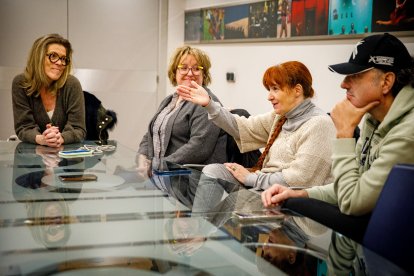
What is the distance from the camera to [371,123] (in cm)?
206

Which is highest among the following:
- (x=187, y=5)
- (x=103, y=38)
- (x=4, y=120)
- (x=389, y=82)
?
(x=187, y=5)

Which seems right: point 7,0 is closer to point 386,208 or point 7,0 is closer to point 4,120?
point 4,120

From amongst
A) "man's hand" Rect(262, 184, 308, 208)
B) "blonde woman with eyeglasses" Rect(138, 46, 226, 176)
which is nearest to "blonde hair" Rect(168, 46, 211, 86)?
"blonde woman with eyeglasses" Rect(138, 46, 226, 176)

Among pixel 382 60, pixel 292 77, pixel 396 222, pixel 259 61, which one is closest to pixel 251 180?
pixel 292 77

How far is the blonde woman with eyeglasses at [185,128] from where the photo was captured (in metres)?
3.42

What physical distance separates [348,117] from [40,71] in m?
2.24

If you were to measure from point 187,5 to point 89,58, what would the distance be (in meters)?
1.35

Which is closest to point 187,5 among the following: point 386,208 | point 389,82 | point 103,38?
point 103,38

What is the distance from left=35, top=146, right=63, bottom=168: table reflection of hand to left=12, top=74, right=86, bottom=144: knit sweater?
0.82 ft

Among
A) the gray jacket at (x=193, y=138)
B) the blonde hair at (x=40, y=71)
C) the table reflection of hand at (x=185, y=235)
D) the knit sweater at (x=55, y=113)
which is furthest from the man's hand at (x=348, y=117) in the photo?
the blonde hair at (x=40, y=71)

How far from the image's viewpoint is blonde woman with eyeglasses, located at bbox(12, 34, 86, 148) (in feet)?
11.4

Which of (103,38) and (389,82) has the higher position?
(103,38)

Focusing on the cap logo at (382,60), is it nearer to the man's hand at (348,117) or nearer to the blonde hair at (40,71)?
the man's hand at (348,117)

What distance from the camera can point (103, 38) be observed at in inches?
248
